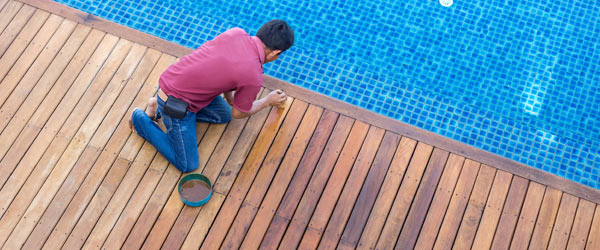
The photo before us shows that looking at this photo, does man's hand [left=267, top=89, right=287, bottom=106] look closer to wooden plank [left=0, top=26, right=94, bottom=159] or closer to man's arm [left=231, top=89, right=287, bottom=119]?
man's arm [left=231, top=89, right=287, bottom=119]

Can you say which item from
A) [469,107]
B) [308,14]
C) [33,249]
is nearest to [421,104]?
[469,107]

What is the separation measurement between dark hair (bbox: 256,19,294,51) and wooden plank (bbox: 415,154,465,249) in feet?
4.01

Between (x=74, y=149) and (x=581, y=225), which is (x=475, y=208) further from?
(x=74, y=149)

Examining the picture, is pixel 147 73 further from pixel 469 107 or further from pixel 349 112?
pixel 469 107

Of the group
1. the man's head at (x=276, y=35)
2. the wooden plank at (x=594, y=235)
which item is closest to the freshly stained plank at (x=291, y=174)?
the man's head at (x=276, y=35)

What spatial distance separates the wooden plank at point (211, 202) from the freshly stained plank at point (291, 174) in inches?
9.0

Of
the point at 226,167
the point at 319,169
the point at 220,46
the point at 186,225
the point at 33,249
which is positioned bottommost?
the point at 33,249

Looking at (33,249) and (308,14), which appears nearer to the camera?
(33,249)

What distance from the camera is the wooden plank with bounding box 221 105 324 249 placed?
2.93 metres

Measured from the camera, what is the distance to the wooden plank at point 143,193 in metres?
2.87

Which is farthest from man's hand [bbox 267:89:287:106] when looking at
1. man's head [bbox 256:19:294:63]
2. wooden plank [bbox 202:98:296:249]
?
man's head [bbox 256:19:294:63]

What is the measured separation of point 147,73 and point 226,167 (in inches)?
31.5

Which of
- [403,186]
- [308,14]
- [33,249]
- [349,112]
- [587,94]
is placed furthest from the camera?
[308,14]

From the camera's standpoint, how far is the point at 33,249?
2.82 meters
